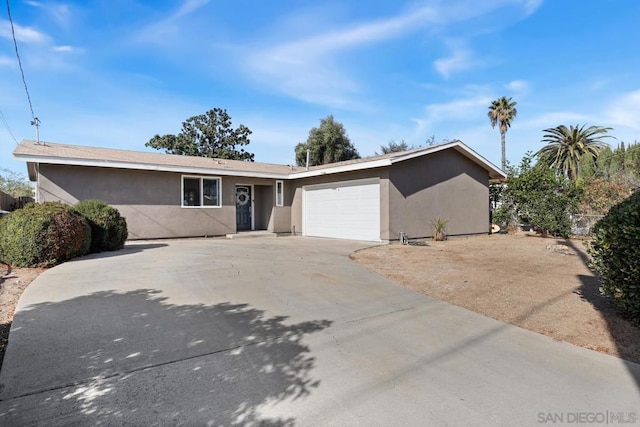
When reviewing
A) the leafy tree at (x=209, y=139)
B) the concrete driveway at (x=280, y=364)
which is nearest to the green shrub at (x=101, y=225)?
the concrete driveway at (x=280, y=364)

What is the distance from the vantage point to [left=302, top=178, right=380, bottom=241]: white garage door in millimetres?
12715

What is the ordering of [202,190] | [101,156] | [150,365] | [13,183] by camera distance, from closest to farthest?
[150,365]
[101,156]
[202,190]
[13,183]

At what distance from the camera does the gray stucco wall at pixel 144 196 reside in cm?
1109

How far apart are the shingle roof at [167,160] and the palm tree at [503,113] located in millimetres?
19810

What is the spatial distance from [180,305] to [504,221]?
663 inches

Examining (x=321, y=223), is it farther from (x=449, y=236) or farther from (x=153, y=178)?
(x=153, y=178)

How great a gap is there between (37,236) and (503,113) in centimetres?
3600

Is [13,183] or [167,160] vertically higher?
[13,183]

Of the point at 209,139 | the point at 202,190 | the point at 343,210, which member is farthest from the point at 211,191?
the point at 209,139

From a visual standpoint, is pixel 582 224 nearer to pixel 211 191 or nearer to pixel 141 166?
pixel 211 191

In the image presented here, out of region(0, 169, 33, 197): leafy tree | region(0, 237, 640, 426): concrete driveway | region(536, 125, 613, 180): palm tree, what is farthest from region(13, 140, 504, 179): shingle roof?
region(0, 169, 33, 197): leafy tree

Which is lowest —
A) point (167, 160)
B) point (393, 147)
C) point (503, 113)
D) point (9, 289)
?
point (9, 289)
